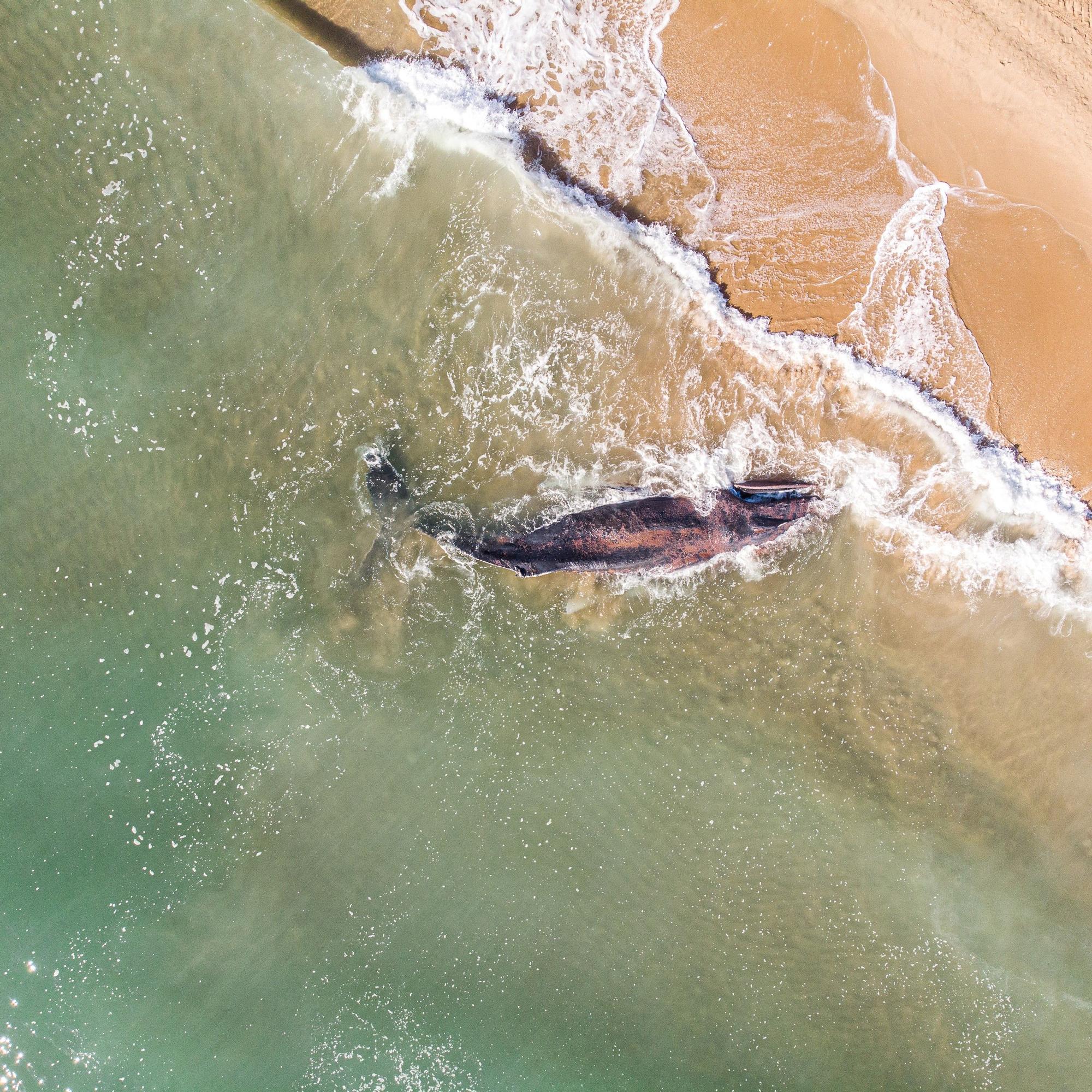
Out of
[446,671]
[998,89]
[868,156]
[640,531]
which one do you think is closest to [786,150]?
[868,156]

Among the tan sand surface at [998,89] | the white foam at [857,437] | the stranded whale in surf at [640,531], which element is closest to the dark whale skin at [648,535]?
the stranded whale in surf at [640,531]

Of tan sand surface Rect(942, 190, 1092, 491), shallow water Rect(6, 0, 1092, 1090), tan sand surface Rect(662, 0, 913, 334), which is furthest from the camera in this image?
shallow water Rect(6, 0, 1092, 1090)

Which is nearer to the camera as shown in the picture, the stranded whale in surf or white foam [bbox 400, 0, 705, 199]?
white foam [bbox 400, 0, 705, 199]

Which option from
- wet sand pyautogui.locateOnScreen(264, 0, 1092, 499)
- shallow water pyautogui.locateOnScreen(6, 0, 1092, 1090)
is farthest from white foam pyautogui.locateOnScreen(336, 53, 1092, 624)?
wet sand pyautogui.locateOnScreen(264, 0, 1092, 499)

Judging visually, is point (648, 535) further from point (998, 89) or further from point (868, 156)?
Answer: point (998, 89)

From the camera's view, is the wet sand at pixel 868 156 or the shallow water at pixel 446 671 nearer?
the wet sand at pixel 868 156

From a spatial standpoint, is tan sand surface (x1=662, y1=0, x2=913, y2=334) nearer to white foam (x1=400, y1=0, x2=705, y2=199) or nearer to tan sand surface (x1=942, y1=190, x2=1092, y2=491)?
white foam (x1=400, y1=0, x2=705, y2=199)

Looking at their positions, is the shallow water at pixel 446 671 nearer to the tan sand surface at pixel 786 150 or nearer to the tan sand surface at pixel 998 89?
the tan sand surface at pixel 786 150
